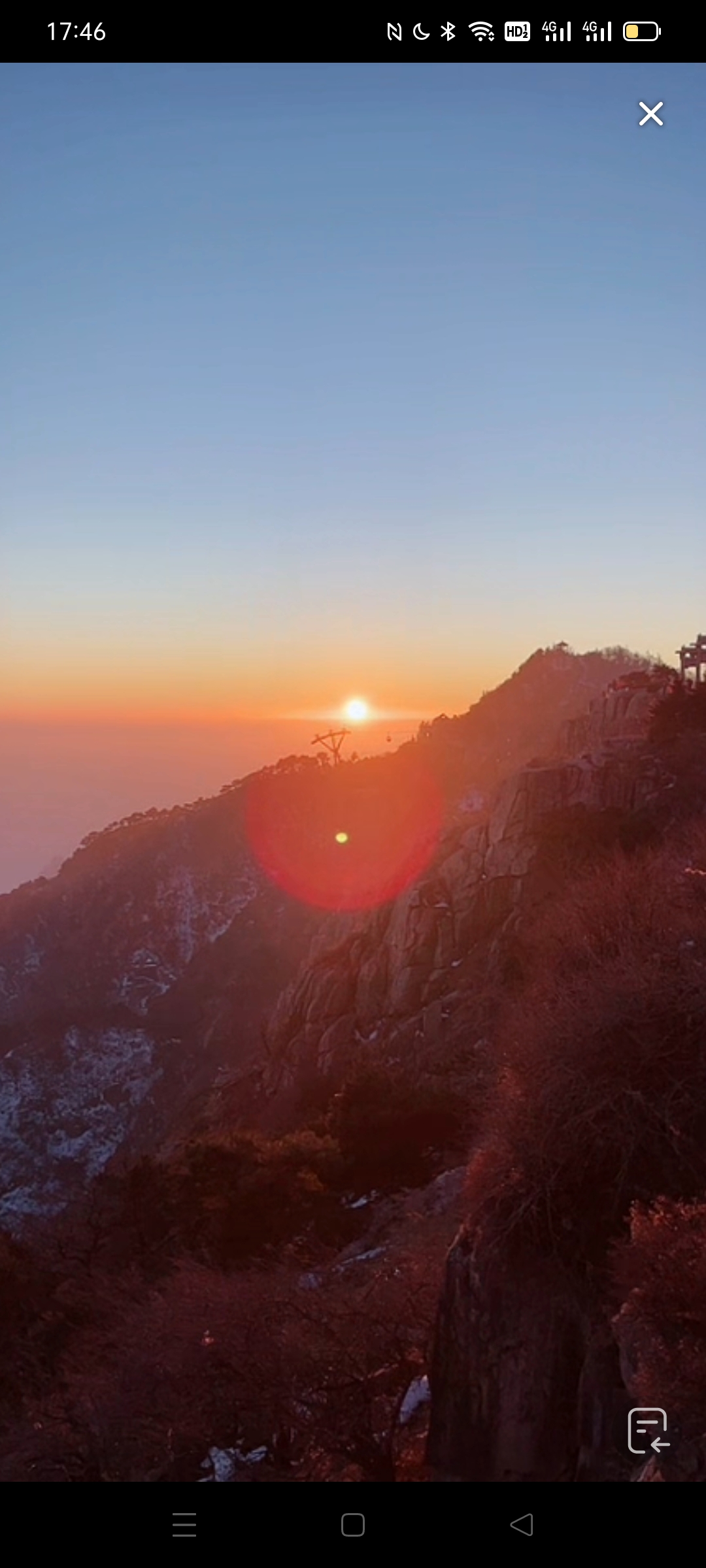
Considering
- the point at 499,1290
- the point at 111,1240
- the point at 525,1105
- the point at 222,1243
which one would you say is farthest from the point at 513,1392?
the point at 111,1240

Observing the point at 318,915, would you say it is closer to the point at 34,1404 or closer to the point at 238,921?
the point at 238,921

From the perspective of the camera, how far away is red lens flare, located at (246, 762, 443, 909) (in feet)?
161

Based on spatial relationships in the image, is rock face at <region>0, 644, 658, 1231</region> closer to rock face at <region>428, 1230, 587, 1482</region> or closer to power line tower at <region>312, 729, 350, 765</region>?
power line tower at <region>312, 729, 350, 765</region>

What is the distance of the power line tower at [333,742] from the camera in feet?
211

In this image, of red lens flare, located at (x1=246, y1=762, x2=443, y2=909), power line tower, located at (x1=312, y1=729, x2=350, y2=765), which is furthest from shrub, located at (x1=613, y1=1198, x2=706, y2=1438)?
power line tower, located at (x1=312, y1=729, x2=350, y2=765)

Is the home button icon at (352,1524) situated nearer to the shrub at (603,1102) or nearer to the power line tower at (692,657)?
the shrub at (603,1102)

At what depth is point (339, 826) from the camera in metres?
56.5

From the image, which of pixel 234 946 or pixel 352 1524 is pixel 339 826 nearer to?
pixel 234 946

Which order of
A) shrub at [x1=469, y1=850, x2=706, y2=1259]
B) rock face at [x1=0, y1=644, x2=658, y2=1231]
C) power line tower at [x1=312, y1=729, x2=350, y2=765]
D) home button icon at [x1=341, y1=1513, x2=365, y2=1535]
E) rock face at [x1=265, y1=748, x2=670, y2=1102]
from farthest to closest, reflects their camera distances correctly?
power line tower at [x1=312, y1=729, x2=350, y2=765], rock face at [x1=0, y1=644, x2=658, y2=1231], rock face at [x1=265, y1=748, x2=670, y2=1102], shrub at [x1=469, y1=850, x2=706, y2=1259], home button icon at [x1=341, y1=1513, x2=365, y2=1535]
